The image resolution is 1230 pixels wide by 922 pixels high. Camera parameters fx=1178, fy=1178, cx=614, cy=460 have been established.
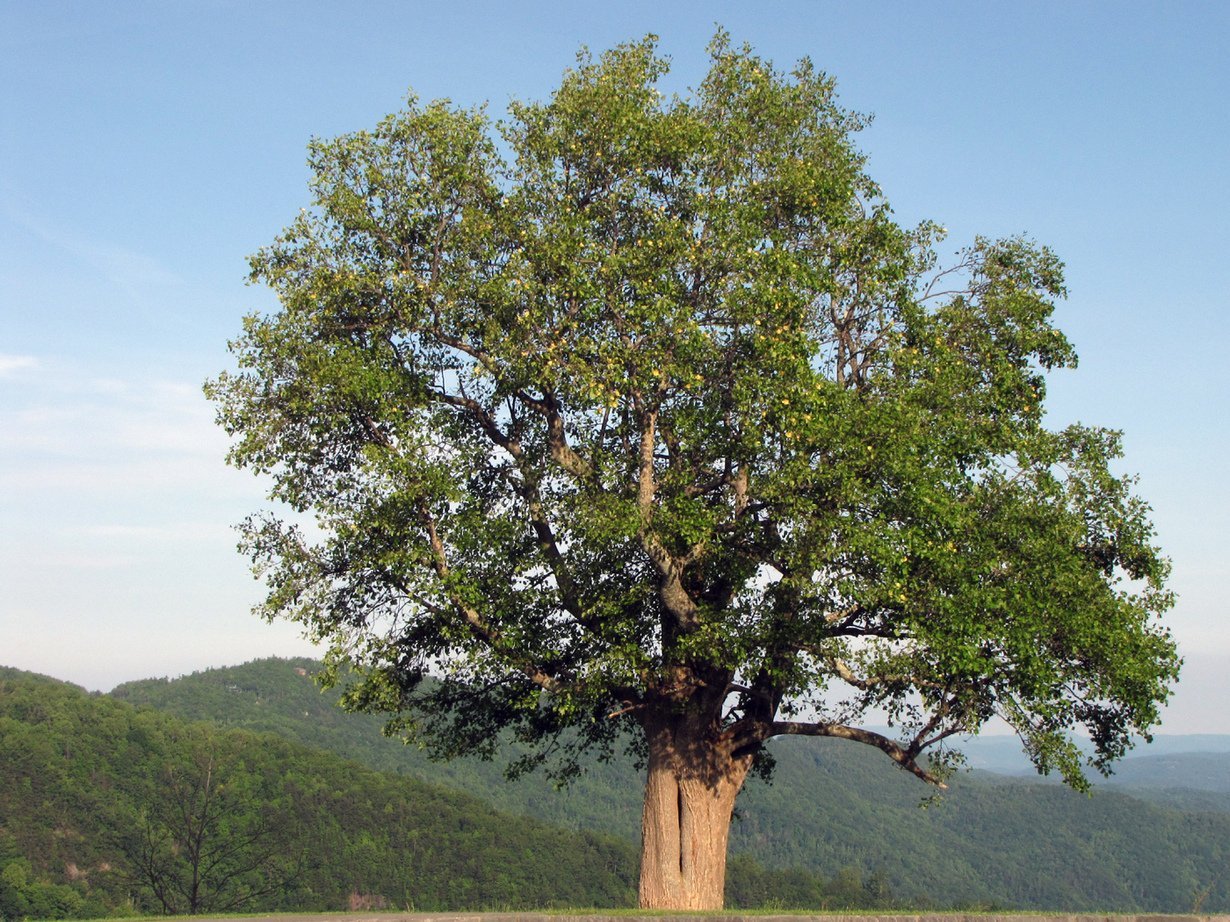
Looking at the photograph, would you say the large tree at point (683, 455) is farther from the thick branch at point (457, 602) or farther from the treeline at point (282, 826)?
the treeline at point (282, 826)

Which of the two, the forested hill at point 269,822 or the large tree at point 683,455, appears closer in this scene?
the large tree at point 683,455

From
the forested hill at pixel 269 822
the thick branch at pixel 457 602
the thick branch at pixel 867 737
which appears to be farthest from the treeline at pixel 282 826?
the thick branch at pixel 457 602

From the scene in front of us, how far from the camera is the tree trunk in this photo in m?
21.5

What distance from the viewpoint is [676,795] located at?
72.6 feet

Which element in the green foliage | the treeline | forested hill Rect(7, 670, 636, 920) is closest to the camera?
the green foliage

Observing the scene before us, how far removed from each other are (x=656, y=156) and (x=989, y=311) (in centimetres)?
746

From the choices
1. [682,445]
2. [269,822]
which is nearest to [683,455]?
[682,445]

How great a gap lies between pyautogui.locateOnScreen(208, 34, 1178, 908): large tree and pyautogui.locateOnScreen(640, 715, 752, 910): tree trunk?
6cm

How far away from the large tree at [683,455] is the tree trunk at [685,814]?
0.06 metres

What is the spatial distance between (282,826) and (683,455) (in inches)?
4932

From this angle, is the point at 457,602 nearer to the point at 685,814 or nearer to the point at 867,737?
the point at 685,814

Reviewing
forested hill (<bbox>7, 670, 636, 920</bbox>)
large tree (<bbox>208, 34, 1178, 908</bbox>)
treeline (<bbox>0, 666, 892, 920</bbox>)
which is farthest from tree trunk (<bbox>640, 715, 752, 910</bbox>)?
forested hill (<bbox>7, 670, 636, 920</bbox>)

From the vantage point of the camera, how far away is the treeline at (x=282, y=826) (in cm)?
12125

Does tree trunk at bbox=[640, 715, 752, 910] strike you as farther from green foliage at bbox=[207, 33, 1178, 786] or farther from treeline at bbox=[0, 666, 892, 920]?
treeline at bbox=[0, 666, 892, 920]
